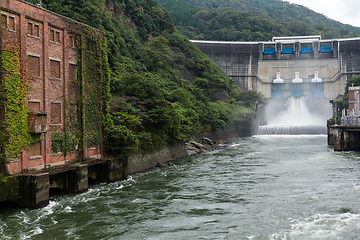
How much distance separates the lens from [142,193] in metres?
19.5

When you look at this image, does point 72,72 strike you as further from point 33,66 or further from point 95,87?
point 33,66

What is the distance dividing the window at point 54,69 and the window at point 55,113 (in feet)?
5.62

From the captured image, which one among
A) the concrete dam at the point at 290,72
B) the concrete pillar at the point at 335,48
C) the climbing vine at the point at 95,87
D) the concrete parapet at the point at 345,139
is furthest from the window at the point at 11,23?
the concrete pillar at the point at 335,48

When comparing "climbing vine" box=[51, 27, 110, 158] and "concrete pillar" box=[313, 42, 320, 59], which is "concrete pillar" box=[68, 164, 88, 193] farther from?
"concrete pillar" box=[313, 42, 320, 59]

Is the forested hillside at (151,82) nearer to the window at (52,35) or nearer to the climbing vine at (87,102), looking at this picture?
the climbing vine at (87,102)

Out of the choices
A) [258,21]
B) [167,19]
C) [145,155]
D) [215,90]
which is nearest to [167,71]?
[215,90]

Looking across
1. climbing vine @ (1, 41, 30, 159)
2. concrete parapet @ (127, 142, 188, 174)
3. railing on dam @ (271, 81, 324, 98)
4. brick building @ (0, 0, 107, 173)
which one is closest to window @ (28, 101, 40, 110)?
brick building @ (0, 0, 107, 173)

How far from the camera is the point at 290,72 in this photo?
8088 cm

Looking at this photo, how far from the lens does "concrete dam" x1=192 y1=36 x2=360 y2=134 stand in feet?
252

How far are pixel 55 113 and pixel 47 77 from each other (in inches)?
85.8

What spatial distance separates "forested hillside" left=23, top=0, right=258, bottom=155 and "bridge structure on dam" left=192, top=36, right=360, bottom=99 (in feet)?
39.8

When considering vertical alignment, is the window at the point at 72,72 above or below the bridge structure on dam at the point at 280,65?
below

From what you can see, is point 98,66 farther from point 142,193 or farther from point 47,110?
point 142,193

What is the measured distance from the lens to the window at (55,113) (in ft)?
64.2
